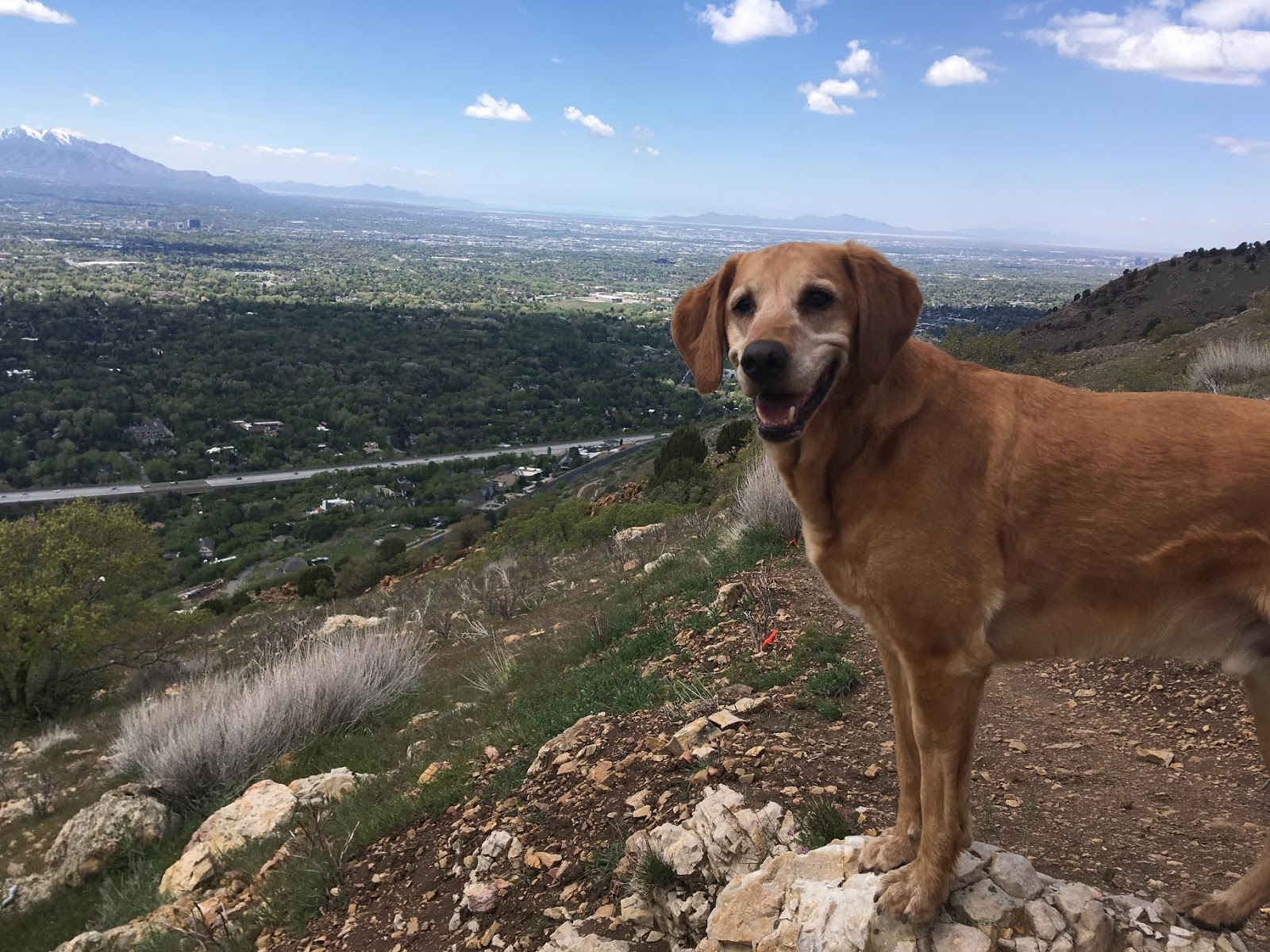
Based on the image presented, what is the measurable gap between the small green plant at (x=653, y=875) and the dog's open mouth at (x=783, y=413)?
6.69 ft

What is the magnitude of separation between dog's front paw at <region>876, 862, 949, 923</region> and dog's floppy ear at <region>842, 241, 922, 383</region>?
1.71 metres

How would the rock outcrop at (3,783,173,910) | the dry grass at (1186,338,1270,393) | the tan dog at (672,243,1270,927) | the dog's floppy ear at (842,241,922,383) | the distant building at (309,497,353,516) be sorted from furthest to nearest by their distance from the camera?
the distant building at (309,497,353,516) → the dry grass at (1186,338,1270,393) → the rock outcrop at (3,783,173,910) → the dog's floppy ear at (842,241,922,383) → the tan dog at (672,243,1270,927)

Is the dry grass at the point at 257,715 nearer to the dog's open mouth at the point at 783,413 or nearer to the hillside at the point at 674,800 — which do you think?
the hillside at the point at 674,800

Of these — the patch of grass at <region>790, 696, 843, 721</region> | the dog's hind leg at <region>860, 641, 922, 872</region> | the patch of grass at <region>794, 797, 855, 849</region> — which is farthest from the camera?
the patch of grass at <region>790, 696, 843, 721</region>

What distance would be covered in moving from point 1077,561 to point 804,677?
3.07 meters

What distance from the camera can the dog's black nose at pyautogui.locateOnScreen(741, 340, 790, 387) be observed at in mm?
2418

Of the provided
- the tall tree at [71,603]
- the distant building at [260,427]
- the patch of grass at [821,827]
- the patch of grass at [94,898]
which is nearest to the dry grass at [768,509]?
the patch of grass at [821,827]

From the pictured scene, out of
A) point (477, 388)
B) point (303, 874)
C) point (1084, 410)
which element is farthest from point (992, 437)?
point (477, 388)

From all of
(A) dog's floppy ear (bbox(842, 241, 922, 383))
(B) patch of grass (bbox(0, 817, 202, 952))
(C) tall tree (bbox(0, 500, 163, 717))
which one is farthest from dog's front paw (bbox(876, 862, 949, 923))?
(C) tall tree (bbox(0, 500, 163, 717))

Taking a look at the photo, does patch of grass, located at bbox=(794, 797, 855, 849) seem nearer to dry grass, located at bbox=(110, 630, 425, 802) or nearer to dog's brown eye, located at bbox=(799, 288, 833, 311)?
dog's brown eye, located at bbox=(799, 288, 833, 311)

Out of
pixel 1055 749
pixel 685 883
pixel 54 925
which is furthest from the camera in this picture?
pixel 54 925

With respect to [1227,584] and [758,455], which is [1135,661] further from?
[758,455]

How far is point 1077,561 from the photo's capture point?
2.44 meters

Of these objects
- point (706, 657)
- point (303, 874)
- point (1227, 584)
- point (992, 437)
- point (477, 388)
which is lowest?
point (477, 388)
